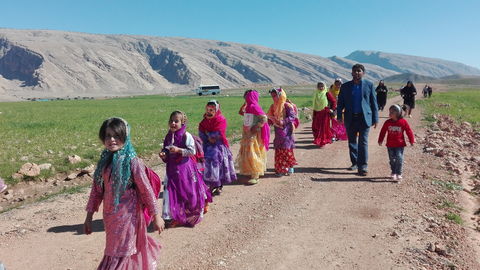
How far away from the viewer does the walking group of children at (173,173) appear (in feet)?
11.6

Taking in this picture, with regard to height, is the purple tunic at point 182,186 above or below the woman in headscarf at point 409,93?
below

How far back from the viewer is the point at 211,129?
23.4ft

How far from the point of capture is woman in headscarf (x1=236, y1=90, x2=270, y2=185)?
8.09m

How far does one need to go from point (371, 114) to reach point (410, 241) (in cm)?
420

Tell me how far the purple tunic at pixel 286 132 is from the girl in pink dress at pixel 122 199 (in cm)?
556

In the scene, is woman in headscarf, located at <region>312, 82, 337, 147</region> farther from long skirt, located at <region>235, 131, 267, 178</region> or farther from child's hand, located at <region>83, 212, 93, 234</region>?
child's hand, located at <region>83, 212, 93, 234</region>

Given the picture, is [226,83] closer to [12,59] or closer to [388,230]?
[12,59]

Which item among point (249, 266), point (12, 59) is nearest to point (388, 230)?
point (249, 266)

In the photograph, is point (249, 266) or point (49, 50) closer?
point (249, 266)

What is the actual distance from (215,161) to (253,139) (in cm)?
145

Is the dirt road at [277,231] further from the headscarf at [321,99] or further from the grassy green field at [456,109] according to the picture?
the grassy green field at [456,109]

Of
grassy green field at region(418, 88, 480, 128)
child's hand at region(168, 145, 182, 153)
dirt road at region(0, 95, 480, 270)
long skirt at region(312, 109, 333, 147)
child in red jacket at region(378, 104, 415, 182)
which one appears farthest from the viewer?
grassy green field at region(418, 88, 480, 128)

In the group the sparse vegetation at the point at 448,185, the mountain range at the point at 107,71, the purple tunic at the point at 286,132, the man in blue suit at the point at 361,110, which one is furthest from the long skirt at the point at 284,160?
the mountain range at the point at 107,71

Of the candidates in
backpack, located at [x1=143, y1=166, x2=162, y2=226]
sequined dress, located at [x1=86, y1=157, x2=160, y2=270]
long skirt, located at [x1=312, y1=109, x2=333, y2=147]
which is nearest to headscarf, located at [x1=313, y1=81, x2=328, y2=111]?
long skirt, located at [x1=312, y1=109, x2=333, y2=147]
